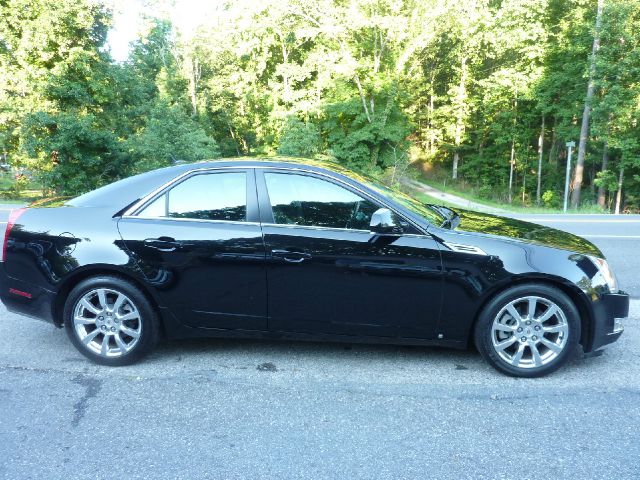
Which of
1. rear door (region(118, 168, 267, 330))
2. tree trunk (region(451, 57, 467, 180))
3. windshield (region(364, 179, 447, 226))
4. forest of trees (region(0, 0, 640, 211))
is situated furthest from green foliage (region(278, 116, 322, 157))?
rear door (region(118, 168, 267, 330))

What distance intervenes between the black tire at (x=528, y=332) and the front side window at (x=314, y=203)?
112cm

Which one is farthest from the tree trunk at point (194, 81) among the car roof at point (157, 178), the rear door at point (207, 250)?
the rear door at point (207, 250)

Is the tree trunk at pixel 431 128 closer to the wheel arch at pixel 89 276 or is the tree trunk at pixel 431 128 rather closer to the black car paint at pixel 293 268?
the black car paint at pixel 293 268

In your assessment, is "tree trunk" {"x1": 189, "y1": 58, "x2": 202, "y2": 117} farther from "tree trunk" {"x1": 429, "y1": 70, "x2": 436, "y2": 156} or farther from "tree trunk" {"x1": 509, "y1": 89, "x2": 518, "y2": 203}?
"tree trunk" {"x1": 509, "y1": 89, "x2": 518, "y2": 203}

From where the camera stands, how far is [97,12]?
2266cm

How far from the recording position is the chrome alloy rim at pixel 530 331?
10.9 feet

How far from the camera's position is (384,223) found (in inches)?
128

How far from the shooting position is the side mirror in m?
3.26

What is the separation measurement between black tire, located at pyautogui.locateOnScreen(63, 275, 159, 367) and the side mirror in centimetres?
180

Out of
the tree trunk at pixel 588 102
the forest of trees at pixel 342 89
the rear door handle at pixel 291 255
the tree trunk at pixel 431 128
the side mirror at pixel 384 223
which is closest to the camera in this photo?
the side mirror at pixel 384 223

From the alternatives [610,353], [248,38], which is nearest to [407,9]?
[248,38]

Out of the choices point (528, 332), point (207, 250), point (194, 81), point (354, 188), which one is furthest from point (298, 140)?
point (528, 332)

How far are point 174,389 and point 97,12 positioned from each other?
24.8m

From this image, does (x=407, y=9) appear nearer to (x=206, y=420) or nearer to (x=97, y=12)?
(x=97, y=12)
